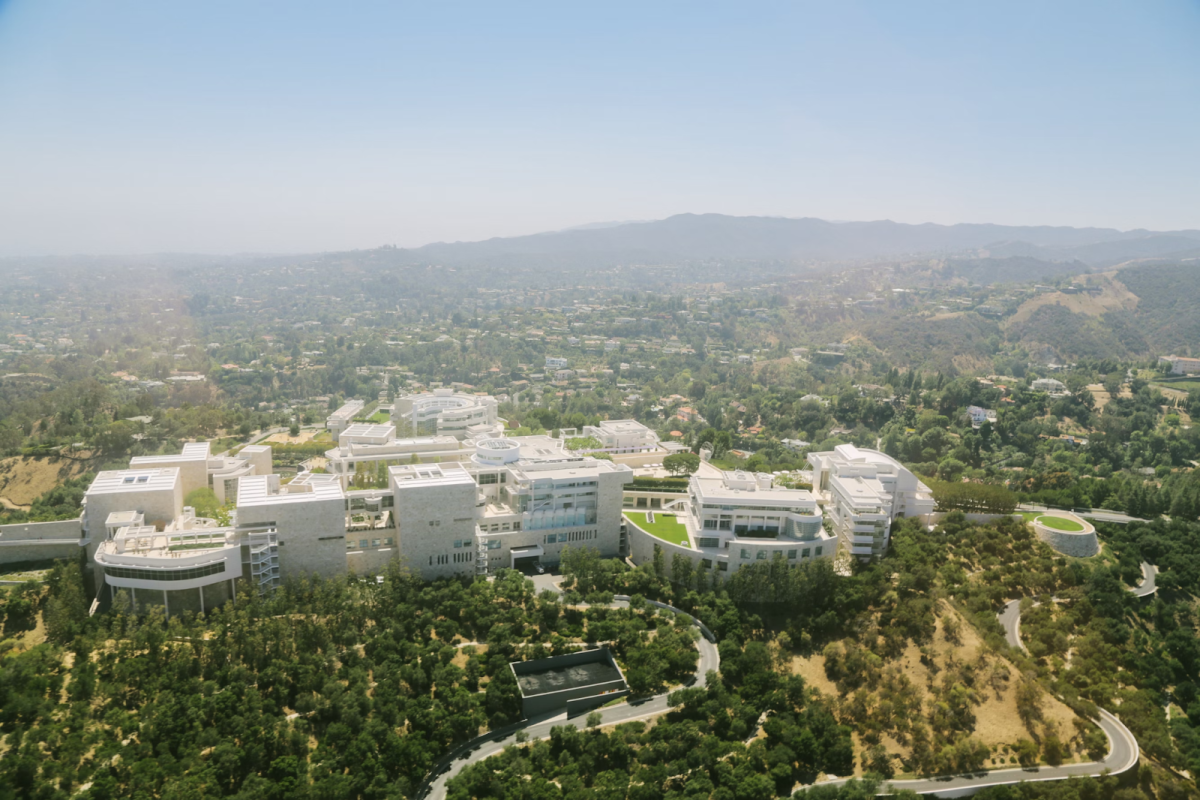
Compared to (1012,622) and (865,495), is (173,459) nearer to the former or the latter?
(865,495)

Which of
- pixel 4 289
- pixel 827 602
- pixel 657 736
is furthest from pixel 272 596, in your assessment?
pixel 4 289

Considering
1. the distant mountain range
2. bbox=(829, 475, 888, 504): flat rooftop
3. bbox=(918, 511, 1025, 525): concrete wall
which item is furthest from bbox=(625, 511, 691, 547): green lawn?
the distant mountain range

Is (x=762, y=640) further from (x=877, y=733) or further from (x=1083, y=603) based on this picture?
(x=1083, y=603)

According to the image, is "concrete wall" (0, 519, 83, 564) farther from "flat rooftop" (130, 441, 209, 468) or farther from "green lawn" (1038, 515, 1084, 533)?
"green lawn" (1038, 515, 1084, 533)

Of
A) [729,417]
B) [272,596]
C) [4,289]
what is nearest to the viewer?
[272,596]

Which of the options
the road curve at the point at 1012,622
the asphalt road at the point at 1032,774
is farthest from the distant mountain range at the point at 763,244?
the asphalt road at the point at 1032,774

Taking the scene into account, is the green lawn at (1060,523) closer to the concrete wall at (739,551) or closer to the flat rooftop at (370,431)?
the concrete wall at (739,551)
